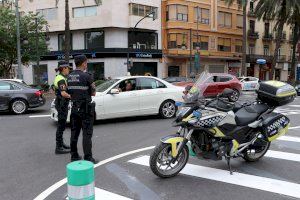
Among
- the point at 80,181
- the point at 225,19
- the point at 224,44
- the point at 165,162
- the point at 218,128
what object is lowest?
the point at 165,162

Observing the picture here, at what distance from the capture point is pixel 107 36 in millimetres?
41625

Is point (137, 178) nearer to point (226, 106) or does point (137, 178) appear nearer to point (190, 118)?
point (190, 118)

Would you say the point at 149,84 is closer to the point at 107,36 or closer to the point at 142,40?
the point at 107,36

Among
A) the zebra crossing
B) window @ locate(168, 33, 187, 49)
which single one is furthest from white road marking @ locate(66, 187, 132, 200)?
window @ locate(168, 33, 187, 49)

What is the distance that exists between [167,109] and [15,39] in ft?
62.6

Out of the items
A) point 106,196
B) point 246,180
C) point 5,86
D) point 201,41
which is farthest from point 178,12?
point 106,196

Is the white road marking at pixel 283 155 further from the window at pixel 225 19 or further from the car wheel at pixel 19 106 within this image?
the window at pixel 225 19

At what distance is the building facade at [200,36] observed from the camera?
147 feet

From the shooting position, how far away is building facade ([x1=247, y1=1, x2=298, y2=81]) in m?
53.9

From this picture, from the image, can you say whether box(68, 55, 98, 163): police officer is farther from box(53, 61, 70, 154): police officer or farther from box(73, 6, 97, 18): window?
box(73, 6, 97, 18): window

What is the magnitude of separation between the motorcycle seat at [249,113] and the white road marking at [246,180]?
83 centimetres

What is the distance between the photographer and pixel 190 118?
5.73 metres

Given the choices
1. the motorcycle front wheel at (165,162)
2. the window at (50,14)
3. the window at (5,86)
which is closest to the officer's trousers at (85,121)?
the motorcycle front wheel at (165,162)

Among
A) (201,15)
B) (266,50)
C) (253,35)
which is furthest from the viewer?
(266,50)
